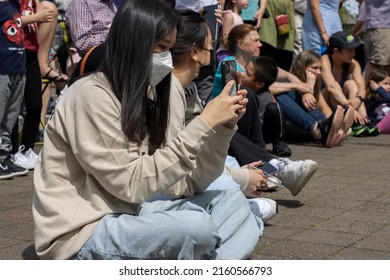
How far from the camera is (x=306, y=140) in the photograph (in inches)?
346

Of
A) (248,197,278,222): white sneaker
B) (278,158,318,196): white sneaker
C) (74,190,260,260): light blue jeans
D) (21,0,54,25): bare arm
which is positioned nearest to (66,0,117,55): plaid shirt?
(21,0,54,25): bare arm

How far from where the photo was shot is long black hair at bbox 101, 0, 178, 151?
11.5 feet

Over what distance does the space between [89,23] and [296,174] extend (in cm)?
220

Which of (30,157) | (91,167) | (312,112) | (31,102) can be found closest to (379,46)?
(312,112)

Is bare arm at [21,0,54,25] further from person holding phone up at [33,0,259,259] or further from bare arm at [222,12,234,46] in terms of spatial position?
person holding phone up at [33,0,259,259]

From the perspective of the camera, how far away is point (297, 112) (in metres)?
8.40

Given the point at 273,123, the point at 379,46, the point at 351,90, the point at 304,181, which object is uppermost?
the point at 304,181

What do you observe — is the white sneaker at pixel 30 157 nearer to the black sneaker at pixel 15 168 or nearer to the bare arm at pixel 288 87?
the black sneaker at pixel 15 168

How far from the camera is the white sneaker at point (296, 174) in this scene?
5.36 meters

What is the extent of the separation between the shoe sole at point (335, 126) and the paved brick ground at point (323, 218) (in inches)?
28.9

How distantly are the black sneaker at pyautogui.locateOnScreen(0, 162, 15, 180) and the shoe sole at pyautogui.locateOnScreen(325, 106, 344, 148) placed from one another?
10.7 feet

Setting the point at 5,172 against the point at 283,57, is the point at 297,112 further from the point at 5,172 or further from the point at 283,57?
the point at 5,172

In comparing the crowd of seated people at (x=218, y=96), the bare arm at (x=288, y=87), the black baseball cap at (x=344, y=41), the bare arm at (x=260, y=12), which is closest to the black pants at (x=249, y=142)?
the crowd of seated people at (x=218, y=96)

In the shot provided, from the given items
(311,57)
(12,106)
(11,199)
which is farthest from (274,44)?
(11,199)
